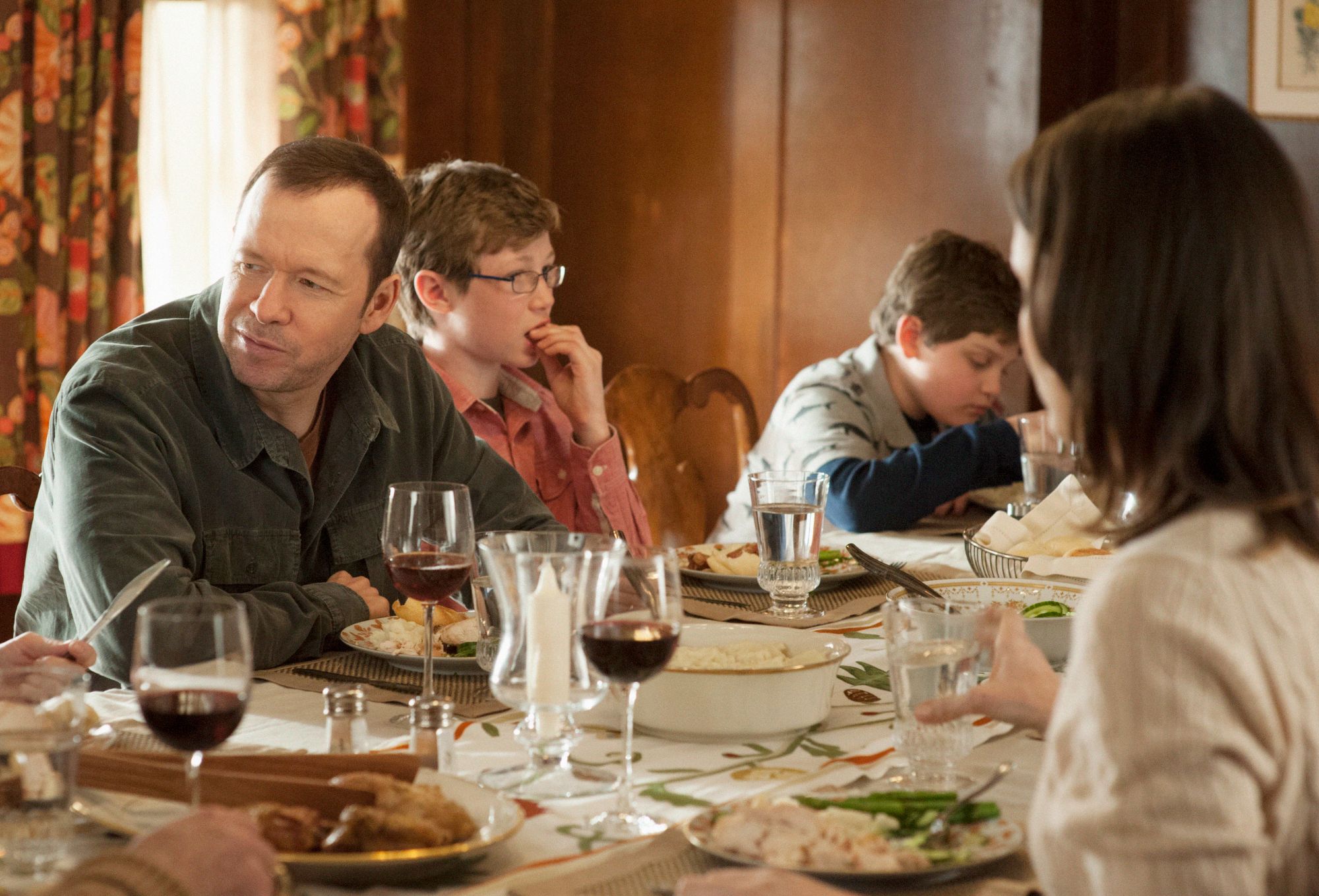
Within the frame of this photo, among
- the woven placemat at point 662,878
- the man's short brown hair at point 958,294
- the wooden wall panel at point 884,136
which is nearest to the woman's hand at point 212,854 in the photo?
the woven placemat at point 662,878

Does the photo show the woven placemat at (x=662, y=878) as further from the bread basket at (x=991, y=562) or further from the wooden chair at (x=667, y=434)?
the wooden chair at (x=667, y=434)

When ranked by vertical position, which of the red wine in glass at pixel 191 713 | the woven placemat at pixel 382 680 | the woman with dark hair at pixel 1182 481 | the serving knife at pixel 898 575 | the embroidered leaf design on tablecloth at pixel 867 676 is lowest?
the embroidered leaf design on tablecloth at pixel 867 676

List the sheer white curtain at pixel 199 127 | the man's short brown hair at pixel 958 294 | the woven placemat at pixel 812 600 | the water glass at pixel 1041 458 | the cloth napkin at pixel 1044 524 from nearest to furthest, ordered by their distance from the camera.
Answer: the woven placemat at pixel 812 600 < the cloth napkin at pixel 1044 524 < the water glass at pixel 1041 458 < the man's short brown hair at pixel 958 294 < the sheer white curtain at pixel 199 127

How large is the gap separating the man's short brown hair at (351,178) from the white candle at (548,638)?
3.26ft

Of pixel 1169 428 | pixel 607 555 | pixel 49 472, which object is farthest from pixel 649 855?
pixel 49 472

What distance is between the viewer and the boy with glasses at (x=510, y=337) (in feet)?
8.59

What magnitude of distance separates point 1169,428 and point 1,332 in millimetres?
3673

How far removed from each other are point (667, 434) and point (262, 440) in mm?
1685

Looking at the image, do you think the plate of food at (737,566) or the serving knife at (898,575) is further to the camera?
the plate of food at (737,566)

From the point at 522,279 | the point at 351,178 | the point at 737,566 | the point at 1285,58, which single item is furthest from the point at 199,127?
the point at 1285,58

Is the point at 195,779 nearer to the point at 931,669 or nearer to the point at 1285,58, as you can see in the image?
the point at 931,669

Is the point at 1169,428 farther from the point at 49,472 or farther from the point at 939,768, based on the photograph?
the point at 49,472

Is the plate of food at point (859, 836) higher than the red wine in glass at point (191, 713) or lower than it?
lower

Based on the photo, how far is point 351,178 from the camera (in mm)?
1925
